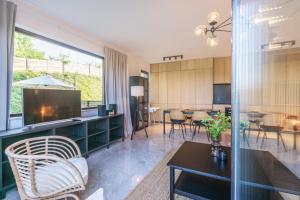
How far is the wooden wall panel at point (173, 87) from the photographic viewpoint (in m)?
6.29

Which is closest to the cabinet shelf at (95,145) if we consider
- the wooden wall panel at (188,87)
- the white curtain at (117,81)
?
the white curtain at (117,81)

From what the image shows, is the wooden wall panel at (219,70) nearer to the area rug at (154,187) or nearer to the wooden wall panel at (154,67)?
the wooden wall panel at (154,67)

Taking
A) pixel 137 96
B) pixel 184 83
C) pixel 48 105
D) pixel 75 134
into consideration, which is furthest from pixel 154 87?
pixel 48 105

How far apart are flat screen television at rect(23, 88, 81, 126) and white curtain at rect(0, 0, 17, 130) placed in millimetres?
201

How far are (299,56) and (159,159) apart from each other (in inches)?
95.5

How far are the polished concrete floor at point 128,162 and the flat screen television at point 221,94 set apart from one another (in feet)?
8.68

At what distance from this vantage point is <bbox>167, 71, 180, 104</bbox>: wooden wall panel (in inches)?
248

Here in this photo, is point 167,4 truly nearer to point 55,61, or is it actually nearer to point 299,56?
point 299,56

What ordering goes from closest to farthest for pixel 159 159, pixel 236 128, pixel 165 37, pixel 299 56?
1. pixel 236 128
2. pixel 299 56
3. pixel 159 159
4. pixel 165 37

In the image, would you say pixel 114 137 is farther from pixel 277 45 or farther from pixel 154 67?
pixel 154 67

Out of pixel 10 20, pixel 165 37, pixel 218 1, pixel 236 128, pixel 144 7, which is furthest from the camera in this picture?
pixel 165 37

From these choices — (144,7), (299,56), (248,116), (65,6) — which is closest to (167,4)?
(144,7)

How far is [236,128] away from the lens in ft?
3.31

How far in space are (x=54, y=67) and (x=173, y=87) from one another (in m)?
4.45
